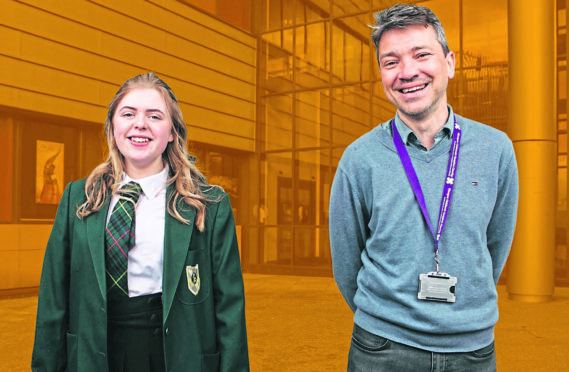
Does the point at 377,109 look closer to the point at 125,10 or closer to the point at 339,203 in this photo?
the point at 125,10

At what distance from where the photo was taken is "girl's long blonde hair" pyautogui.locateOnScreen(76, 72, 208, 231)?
2354mm

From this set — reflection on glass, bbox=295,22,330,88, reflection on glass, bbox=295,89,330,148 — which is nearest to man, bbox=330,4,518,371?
reflection on glass, bbox=295,89,330,148

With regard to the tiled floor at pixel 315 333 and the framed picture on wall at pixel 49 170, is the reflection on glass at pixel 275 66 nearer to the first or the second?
the framed picture on wall at pixel 49 170

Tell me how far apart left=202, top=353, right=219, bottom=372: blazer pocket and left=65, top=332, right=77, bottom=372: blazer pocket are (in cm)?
49

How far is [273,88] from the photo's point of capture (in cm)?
1653

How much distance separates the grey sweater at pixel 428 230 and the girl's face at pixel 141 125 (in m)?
0.75

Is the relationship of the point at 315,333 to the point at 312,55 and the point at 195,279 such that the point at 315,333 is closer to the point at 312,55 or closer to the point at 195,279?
the point at 195,279

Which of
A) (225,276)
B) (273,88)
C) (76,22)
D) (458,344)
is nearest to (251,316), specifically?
(225,276)

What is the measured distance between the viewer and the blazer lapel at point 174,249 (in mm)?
2217

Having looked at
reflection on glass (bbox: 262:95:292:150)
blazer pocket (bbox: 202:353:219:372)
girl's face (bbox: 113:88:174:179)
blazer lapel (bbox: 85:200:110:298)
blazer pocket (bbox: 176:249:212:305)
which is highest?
reflection on glass (bbox: 262:95:292:150)

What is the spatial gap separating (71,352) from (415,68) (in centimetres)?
166

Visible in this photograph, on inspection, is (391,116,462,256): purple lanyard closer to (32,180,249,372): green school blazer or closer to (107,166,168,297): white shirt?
Answer: (32,180,249,372): green school blazer

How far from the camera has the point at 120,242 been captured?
2.27 m

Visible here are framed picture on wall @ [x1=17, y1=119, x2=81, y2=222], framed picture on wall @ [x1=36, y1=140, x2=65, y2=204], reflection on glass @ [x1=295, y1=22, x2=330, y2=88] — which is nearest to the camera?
framed picture on wall @ [x1=17, y1=119, x2=81, y2=222]
